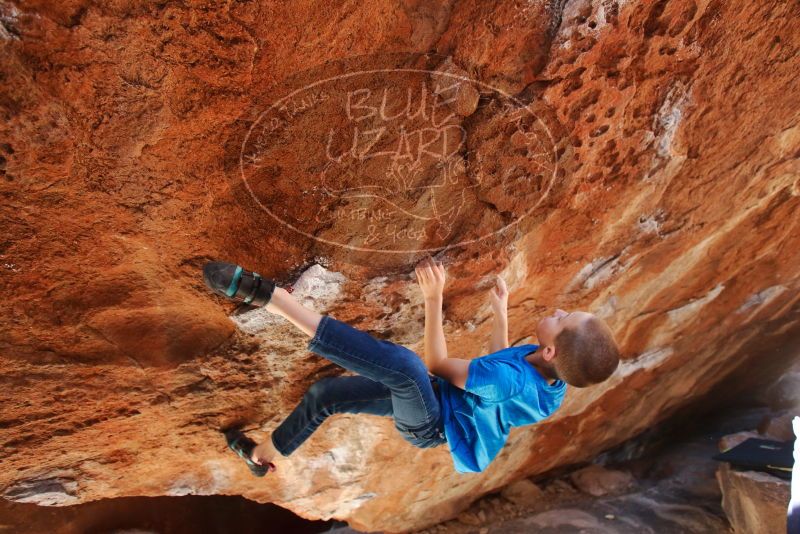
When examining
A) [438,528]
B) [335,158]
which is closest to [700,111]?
[335,158]

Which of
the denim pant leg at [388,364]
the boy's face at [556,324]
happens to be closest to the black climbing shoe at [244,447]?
the denim pant leg at [388,364]

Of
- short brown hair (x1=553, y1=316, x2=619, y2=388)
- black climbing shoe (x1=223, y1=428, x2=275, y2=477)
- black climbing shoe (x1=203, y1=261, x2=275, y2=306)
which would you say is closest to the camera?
black climbing shoe (x1=203, y1=261, x2=275, y2=306)

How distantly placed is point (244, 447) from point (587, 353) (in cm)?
163

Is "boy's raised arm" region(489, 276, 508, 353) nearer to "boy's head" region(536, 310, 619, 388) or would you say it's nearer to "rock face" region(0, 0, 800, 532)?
"rock face" region(0, 0, 800, 532)

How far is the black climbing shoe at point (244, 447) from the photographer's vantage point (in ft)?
7.80

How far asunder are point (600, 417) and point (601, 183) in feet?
8.99

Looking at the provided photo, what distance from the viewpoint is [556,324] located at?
73.4 inches

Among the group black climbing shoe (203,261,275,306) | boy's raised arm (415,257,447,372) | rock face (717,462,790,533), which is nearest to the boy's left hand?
boy's raised arm (415,257,447,372)

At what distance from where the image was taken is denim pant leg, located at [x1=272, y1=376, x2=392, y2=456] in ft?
7.02

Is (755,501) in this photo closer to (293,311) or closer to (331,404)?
(331,404)

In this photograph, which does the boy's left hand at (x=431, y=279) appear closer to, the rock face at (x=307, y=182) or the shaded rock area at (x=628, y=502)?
the rock face at (x=307, y=182)

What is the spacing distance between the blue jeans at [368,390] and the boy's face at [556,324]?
454 mm

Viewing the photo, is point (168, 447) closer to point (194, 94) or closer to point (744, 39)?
point (194, 94)

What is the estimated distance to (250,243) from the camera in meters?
1.92
